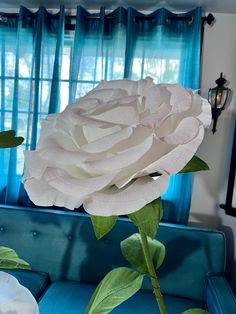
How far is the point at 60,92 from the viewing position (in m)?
1.88

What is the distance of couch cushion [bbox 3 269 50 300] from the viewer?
4.87ft

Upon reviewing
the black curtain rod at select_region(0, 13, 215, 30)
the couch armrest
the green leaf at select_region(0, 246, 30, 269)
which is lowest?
the couch armrest

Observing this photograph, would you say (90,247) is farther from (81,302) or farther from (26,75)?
(26,75)

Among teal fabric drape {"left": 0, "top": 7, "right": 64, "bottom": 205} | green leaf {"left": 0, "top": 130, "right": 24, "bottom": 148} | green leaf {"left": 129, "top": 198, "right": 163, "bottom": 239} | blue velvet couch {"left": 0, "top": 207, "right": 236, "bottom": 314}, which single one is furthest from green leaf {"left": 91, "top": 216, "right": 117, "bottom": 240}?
teal fabric drape {"left": 0, "top": 7, "right": 64, "bottom": 205}

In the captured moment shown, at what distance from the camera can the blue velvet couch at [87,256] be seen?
151 centimetres

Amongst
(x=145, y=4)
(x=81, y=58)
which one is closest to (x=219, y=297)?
(x=81, y=58)

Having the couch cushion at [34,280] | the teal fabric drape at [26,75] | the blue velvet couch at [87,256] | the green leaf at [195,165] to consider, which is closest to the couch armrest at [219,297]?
the blue velvet couch at [87,256]

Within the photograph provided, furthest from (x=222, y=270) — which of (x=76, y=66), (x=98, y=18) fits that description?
(x=98, y=18)

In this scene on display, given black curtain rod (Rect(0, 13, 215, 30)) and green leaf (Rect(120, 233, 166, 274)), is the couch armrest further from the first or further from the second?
black curtain rod (Rect(0, 13, 215, 30))

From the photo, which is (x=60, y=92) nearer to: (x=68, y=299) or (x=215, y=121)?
(x=215, y=121)

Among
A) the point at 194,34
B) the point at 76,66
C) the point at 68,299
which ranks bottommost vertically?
the point at 68,299

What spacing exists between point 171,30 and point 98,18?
0.52m

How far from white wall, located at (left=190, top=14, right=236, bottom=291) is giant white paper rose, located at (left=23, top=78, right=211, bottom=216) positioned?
1776 mm

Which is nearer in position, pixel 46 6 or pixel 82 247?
pixel 82 247
